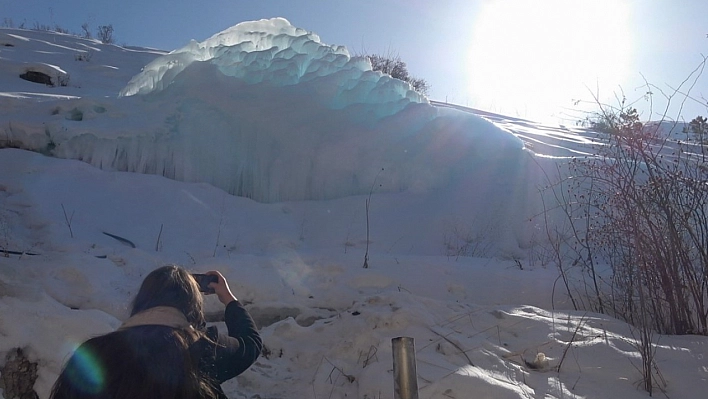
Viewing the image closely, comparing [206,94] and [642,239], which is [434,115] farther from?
[642,239]

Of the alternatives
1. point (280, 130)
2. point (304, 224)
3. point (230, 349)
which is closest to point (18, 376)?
point (230, 349)

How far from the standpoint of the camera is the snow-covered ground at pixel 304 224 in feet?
11.2

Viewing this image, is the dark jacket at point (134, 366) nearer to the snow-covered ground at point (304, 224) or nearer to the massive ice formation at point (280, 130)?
the snow-covered ground at point (304, 224)

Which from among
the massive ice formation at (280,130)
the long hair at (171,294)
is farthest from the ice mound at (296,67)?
the long hair at (171,294)

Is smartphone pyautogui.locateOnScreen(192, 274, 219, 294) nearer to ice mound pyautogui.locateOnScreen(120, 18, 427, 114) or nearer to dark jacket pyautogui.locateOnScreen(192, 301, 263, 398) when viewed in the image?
dark jacket pyautogui.locateOnScreen(192, 301, 263, 398)

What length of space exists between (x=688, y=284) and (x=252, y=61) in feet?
20.4

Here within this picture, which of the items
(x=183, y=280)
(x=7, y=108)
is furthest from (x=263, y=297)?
(x=7, y=108)

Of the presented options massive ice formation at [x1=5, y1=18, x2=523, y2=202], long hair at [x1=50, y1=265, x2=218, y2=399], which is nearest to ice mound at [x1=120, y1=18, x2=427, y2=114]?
massive ice formation at [x1=5, y1=18, x2=523, y2=202]

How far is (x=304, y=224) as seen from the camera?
6.97 metres

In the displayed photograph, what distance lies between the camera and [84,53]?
46.8 ft

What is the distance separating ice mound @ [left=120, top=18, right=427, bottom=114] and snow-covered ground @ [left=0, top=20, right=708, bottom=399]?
0.03 m

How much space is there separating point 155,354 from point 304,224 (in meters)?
5.12

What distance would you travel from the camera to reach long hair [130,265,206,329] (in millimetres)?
2076

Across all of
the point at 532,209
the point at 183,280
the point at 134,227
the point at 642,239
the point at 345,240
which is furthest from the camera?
the point at 532,209
